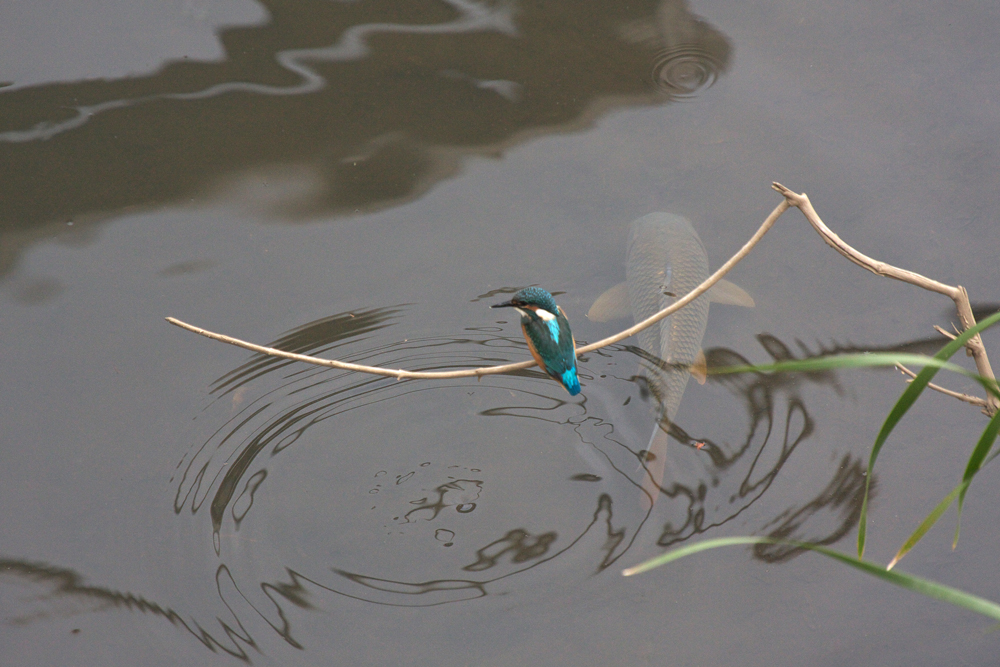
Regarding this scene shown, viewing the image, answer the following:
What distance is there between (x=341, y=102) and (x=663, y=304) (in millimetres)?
2303

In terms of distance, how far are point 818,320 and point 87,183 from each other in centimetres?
404

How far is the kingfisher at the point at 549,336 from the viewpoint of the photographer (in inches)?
99.4

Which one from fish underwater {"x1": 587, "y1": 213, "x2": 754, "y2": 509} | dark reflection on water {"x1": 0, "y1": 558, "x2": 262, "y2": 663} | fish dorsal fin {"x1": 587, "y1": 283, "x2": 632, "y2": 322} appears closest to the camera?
dark reflection on water {"x1": 0, "y1": 558, "x2": 262, "y2": 663}

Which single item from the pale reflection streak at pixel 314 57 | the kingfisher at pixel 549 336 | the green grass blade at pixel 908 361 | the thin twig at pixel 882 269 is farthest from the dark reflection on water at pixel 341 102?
the green grass blade at pixel 908 361

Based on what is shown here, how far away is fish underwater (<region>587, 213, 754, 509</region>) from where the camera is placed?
363 cm

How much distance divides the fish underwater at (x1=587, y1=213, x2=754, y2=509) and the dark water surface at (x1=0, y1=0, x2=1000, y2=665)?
89mm

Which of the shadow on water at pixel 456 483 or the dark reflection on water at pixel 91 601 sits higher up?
the shadow on water at pixel 456 483

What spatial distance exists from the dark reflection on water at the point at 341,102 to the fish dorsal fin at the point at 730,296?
135cm

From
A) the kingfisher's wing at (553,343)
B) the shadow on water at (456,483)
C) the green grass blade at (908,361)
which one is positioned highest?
the green grass blade at (908,361)

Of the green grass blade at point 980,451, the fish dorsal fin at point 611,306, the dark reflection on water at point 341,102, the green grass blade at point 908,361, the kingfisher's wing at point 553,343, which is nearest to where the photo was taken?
the green grass blade at point 908,361

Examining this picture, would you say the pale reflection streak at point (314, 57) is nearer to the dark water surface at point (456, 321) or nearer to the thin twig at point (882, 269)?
the dark water surface at point (456, 321)

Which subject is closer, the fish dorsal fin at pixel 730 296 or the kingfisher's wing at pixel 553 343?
the kingfisher's wing at pixel 553 343

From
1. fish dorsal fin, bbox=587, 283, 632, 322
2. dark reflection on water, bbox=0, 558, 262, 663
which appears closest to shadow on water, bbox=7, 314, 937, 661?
dark reflection on water, bbox=0, 558, 262, 663

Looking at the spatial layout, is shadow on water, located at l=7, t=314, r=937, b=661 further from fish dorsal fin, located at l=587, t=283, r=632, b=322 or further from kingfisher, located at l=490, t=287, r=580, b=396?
kingfisher, located at l=490, t=287, r=580, b=396
